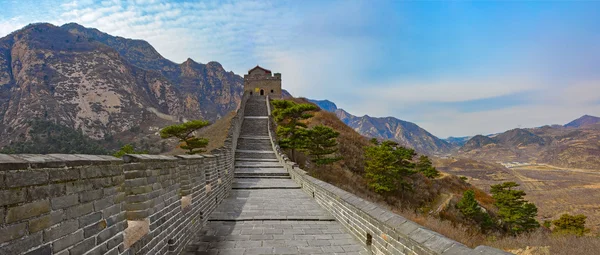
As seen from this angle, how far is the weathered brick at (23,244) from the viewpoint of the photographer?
4.95ft

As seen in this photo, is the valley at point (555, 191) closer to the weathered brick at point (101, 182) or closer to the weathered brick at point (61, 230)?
the weathered brick at point (101, 182)

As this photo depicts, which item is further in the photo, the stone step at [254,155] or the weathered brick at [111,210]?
the stone step at [254,155]

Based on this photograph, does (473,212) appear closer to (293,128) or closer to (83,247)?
(293,128)

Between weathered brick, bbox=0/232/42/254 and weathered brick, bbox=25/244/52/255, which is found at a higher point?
weathered brick, bbox=0/232/42/254

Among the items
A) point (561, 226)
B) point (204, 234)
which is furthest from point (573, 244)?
point (561, 226)

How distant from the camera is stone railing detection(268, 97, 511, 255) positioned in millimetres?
2681

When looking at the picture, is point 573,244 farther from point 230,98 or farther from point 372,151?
point 230,98

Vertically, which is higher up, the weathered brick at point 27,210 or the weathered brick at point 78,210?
the weathered brick at point 27,210

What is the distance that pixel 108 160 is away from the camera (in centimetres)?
242

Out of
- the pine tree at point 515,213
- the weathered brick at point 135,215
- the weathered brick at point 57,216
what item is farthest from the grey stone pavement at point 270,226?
the pine tree at point 515,213

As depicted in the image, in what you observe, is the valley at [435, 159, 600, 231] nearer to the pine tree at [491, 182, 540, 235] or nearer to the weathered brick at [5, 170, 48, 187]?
the pine tree at [491, 182, 540, 235]

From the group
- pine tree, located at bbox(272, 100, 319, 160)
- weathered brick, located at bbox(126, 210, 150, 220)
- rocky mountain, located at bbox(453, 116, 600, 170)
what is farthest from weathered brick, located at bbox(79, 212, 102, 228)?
rocky mountain, located at bbox(453, 116, 600, 170)

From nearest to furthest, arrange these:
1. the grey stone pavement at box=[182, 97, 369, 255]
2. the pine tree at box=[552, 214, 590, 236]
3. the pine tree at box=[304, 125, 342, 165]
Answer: the grey stone pavement at box=[182, 97, 369, 255]
the pine tree at box=[304, 125, 342, 165]
the pine tree at box=[552, 214, 590, 236]

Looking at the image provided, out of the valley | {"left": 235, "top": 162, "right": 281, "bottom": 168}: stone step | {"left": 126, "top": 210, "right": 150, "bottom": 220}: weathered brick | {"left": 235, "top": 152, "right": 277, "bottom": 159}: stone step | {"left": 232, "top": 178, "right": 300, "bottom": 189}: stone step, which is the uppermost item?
{"left": 126, "top": 210, "right": 150, "bottom": 220}: weathered brick
